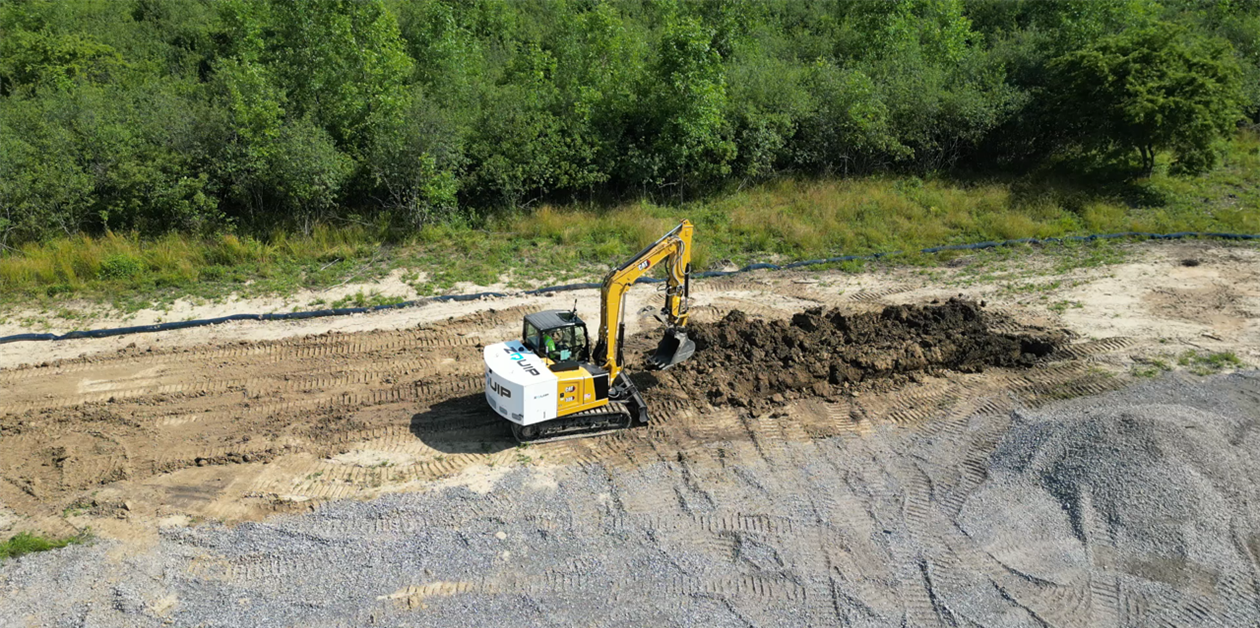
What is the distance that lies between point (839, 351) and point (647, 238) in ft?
24.8

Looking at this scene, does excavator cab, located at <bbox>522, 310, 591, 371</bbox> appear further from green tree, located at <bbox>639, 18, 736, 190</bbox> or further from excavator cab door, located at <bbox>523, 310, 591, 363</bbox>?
green tree, located at <bbox>639, 18, 736, 190</bbox>

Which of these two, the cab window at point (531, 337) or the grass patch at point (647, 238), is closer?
the cab window at point (531, 337)

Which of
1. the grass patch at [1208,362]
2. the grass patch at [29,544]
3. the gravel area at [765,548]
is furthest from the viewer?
the grass patch at [1208,362]

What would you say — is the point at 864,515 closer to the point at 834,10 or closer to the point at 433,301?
the point at 433,301

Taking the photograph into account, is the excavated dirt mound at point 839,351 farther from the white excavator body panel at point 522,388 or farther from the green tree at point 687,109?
the green tree at point 687,109

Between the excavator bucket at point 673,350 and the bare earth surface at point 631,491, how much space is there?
22.0 inches

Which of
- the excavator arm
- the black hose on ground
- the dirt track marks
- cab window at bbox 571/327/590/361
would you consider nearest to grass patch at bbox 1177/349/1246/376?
the dirt track marks

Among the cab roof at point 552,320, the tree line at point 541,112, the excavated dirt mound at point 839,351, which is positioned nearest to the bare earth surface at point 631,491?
the excavated dirt mound at point 839,351

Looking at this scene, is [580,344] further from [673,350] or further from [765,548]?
[765,548]

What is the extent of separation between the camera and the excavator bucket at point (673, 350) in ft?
53.3

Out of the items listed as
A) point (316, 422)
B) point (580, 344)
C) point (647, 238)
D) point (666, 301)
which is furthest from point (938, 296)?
point (316, 422)

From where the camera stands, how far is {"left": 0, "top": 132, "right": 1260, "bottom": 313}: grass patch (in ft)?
69.7

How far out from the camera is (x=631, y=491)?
13.8 m

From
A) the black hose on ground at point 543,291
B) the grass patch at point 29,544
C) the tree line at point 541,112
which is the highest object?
the tree line at point 541,112
